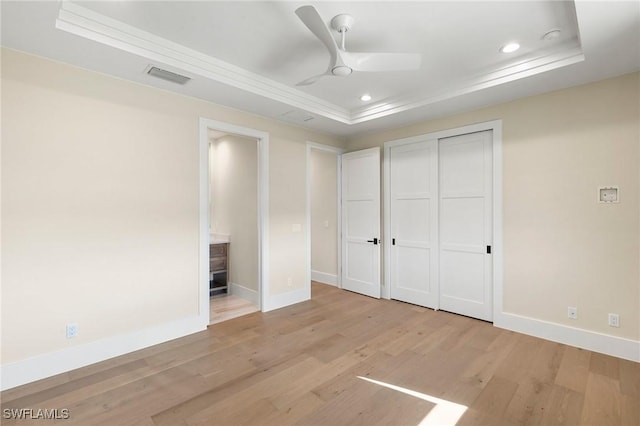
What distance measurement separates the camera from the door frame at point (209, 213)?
345 centimetres

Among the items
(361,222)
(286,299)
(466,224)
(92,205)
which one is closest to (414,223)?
(466,224)

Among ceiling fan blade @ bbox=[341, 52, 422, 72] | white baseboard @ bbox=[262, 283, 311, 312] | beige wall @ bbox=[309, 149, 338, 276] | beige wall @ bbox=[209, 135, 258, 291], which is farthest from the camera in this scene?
beige wall @ bbox=[309, 149, 338, 276]

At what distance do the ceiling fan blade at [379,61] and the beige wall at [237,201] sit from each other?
2385 millimetres

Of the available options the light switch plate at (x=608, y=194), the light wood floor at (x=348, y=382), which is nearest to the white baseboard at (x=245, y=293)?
the light wood floor at (x=348, y=382)

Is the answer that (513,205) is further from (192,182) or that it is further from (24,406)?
(24,406)

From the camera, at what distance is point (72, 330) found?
2.61m

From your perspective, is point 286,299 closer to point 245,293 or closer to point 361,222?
point 245,293

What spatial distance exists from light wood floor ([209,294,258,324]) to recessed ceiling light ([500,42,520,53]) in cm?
406

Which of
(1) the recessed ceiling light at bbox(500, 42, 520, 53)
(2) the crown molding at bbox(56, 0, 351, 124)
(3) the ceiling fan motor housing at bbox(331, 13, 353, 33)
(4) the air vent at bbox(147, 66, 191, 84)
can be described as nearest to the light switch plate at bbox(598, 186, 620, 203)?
(1) the recessed ceiling light at bbox(500, 42, 520, 53)

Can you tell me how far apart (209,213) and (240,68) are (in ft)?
6.29

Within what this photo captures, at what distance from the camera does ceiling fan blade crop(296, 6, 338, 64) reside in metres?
1.80

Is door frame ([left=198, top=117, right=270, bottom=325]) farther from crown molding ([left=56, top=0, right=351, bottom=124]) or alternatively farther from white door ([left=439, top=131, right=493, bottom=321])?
white door ([left=439, top=131, right=493, bottom=321])

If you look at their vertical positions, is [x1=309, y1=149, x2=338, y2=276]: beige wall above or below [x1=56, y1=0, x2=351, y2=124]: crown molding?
below

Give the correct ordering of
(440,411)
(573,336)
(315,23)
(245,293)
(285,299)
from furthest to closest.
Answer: (245,293) < (285,299) < (573,336) < (440,411) < (315,23)
